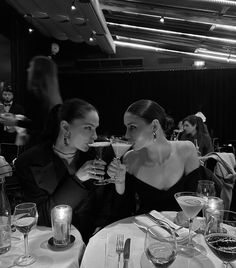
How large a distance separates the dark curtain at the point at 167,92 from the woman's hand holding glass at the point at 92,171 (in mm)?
7257

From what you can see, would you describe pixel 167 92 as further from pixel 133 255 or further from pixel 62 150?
pixel 133 255

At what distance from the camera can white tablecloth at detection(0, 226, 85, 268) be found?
106cm

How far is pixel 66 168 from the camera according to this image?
1.73 m

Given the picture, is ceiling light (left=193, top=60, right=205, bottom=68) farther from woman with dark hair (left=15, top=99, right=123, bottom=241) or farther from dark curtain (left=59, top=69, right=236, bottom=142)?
woman with dark hair (left=15, top=99, right=123, bottom=241)

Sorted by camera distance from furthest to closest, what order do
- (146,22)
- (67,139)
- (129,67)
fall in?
(129,67) → (146,22) → (67,139)

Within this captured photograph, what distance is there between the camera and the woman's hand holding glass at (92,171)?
1.63 metres

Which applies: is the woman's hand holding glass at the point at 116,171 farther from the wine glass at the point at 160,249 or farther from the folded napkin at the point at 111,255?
the wine glass at the point at 160,249

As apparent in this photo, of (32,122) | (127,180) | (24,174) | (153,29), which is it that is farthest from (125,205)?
(153,29)

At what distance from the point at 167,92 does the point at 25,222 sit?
833cm

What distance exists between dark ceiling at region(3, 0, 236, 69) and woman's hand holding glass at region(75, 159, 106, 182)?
2.78 metres

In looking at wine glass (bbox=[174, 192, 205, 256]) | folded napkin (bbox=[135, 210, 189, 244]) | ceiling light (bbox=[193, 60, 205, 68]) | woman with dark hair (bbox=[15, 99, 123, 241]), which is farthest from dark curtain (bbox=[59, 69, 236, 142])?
wine glass (bbox=[174, 192, 205, 256])

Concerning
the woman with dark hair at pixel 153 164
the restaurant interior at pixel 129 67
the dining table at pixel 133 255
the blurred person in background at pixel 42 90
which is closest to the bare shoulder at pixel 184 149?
the woman with dark hair at pixel 153 164

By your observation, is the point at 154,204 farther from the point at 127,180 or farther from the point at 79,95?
the point at 79,95

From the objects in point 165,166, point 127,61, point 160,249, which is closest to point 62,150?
point 165,166
